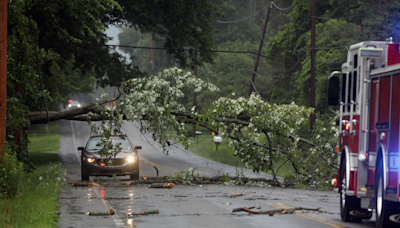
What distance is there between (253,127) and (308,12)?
2780 centimetres

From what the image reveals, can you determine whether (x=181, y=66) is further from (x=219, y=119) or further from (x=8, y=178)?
(x=8, y=178)

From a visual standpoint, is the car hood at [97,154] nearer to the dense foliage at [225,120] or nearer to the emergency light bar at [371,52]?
the dense foliage at [225,120]

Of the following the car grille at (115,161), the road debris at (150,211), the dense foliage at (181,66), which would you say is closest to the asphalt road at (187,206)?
the road debris at (150,211)

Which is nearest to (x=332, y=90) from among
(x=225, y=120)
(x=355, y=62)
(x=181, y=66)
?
(x=355, y=62)

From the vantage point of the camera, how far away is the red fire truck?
7988 mm

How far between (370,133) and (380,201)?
1234 millimetres

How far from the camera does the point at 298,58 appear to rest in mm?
47375

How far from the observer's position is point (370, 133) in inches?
353

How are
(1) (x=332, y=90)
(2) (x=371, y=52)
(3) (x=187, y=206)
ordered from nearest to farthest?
(2) (x=371, y=52) → (1) (x=332, y=90) → (3) (x=187, y=206)

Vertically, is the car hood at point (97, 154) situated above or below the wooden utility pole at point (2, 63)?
below

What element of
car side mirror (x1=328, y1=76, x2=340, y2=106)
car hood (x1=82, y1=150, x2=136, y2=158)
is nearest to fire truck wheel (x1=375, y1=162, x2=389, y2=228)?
car side mirror (x1=328, y1=76, x2=340, y2=106)

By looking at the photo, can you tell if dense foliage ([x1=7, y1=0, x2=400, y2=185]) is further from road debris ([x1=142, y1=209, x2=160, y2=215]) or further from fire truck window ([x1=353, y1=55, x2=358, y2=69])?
road debris ([x1=142, y1=209, x2=160, y2=215])

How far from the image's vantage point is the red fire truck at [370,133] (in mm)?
7988

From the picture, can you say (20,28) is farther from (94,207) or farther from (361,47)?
(361,47)
